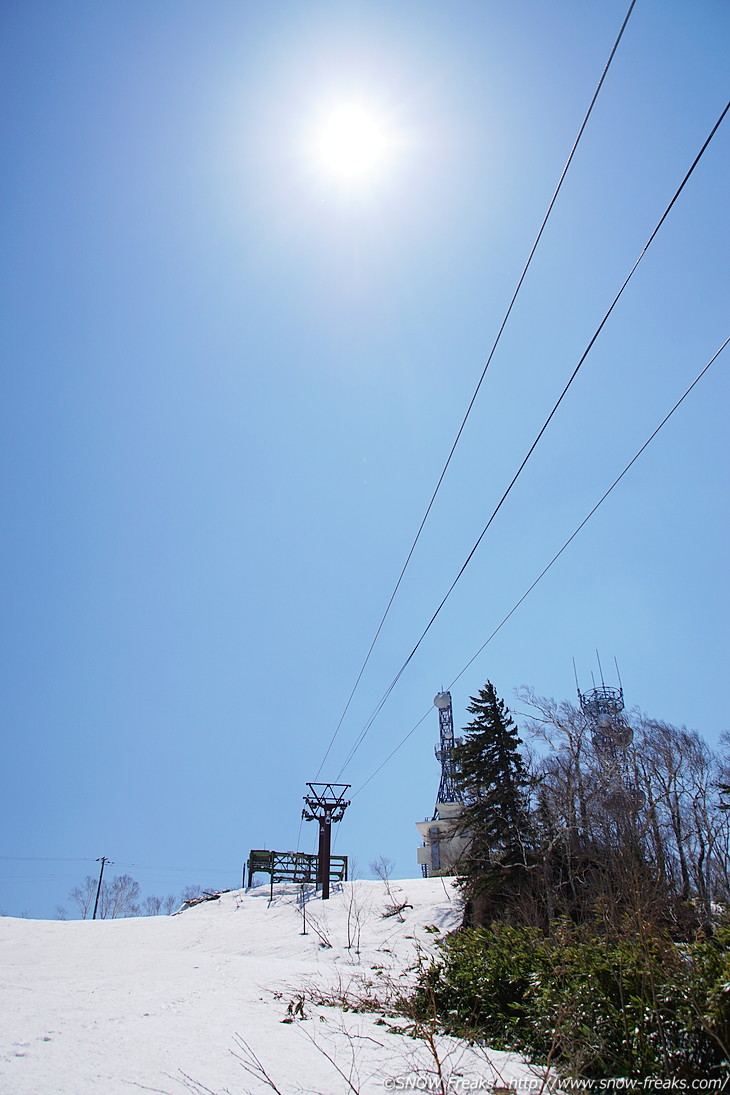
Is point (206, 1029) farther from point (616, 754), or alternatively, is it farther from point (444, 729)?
point (444, 729)

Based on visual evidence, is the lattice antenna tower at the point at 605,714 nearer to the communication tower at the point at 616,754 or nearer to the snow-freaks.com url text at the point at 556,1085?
the communication tower at the point at 616,754

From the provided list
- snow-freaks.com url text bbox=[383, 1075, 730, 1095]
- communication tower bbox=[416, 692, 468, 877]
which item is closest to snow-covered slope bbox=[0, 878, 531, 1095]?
snow-freaks.com url text bbox=[383, 1075, 730, 1095]

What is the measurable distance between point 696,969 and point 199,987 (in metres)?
10.1

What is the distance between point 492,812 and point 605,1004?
66.4 feet

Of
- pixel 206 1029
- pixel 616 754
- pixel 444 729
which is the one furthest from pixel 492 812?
pixel 444 729

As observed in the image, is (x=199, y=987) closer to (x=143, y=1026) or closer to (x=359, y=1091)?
(x=143, y=1026)

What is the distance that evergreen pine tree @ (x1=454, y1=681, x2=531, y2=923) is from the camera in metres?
23.6

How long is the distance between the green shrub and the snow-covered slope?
653 mm

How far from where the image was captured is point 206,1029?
325 inches

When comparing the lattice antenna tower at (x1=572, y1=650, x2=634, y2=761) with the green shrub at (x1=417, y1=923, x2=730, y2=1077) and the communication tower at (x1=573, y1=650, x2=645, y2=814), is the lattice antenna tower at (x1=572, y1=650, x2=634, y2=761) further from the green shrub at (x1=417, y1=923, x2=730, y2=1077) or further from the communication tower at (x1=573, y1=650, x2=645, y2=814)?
the green shrub at (x1=417, y1=923, x2=730, y2=1077)

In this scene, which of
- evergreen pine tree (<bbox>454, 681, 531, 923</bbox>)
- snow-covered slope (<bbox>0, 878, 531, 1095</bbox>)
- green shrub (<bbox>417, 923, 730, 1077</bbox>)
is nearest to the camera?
green shrub (<bbox>417, 923, 730, 1077</bbox>)

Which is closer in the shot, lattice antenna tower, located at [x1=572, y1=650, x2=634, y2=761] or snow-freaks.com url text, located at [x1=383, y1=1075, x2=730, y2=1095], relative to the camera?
snow-freaks.com url text, located at [x1=383, y1=1075, x2=730, y2=1095]

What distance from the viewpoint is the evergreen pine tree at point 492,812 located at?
23578 mm

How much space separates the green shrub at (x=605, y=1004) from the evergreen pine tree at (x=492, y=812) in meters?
15.0
